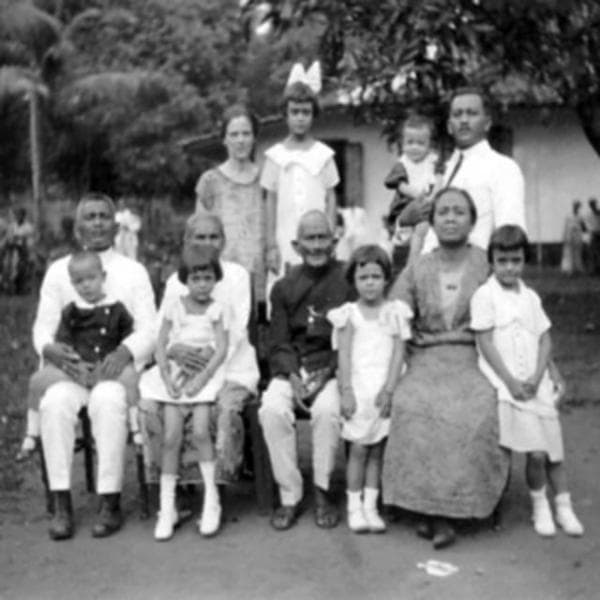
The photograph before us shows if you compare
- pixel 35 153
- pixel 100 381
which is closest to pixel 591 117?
pixel 100 381

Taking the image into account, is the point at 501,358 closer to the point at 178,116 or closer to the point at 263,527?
→ the point at 263,527

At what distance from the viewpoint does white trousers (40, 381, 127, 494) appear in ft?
22.3

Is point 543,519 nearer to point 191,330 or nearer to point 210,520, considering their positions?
point 210,520

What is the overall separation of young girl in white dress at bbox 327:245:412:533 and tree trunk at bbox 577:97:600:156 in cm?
630

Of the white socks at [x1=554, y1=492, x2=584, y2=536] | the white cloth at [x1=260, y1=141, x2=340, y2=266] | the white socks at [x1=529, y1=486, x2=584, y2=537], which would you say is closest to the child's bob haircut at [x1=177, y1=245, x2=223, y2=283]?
the white cloth at [x1=260, y1=141, x2=340, y2=266]

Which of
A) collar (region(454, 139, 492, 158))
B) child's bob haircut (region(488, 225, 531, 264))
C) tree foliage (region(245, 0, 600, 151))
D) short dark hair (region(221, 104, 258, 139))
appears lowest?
child's bob haircut (region(488, 225, 531, 264))

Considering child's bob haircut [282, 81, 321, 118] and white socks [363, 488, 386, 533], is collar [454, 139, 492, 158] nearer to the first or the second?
child's bob haircut [282, 81, 321, 118]

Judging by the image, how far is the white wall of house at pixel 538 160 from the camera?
82.1ft

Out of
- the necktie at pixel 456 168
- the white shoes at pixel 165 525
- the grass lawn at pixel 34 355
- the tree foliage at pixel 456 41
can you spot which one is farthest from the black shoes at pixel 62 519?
the tree foliage at pixel 456 41

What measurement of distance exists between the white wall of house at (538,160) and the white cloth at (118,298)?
17.5 metres

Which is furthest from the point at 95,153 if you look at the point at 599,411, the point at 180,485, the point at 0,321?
the point at 180,485

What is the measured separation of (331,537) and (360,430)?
55cm

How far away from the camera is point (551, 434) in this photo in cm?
661

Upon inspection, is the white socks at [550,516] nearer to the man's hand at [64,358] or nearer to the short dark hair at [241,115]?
the man's hand at [64,358]
